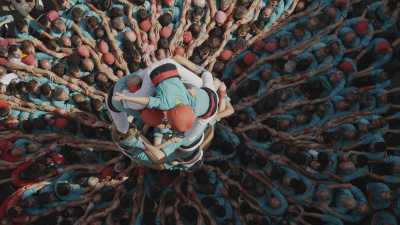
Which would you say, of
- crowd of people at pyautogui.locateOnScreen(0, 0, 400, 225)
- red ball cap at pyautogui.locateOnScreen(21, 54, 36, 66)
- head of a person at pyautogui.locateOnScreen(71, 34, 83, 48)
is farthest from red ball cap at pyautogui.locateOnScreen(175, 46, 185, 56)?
red ball cap at pyautogui.locateOnScreen(21, 54, 36, 66)

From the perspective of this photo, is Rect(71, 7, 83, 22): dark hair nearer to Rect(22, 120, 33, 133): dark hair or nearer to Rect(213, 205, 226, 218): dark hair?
Rect(22, 120, 33, 133): dark hair

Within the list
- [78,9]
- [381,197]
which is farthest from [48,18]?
[381,197]

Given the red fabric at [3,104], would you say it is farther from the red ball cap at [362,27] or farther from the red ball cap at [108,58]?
the red ball cap at [362,27]

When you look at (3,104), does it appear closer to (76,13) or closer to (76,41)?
(76,41)

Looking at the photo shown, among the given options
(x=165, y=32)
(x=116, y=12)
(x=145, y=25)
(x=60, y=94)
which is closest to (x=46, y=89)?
(x=60, y=94)

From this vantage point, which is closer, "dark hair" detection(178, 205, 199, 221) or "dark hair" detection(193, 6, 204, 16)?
"dark hair" detection(178, 205, 199, 221)

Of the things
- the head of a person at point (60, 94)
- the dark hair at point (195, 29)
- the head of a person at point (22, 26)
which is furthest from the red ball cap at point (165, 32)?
the head of a person at point (22, 26)
